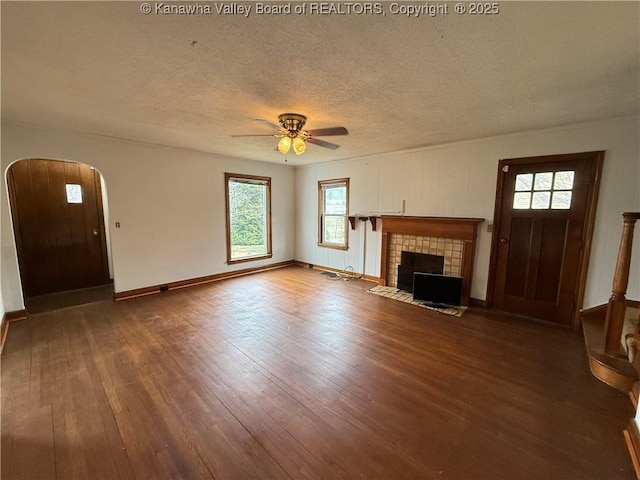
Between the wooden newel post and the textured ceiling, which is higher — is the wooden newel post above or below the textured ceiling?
below

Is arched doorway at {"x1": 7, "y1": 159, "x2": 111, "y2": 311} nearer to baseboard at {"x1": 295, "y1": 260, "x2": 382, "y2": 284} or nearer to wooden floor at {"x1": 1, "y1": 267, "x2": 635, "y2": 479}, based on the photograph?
wooden floor at {"x1": 1, "y1": 267, "x2": 635, "y2": 479}

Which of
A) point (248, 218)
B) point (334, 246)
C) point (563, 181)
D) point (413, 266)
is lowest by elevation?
point (413, 266)

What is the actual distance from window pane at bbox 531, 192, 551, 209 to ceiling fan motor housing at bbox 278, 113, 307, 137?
3122mm

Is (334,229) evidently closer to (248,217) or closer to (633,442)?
(248,217)

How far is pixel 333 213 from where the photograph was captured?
5996mm

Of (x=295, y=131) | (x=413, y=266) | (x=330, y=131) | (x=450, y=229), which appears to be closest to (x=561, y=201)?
(x=450, y=229)

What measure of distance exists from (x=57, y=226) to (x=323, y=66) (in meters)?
5.12

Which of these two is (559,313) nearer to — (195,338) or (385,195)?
(385,195)

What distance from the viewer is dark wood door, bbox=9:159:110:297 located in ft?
13.6

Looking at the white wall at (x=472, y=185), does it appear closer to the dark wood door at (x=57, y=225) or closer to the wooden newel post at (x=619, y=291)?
the wooden newel post at (x=619, y=291)

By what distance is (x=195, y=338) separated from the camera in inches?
117

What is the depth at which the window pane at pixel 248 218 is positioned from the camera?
5.62m

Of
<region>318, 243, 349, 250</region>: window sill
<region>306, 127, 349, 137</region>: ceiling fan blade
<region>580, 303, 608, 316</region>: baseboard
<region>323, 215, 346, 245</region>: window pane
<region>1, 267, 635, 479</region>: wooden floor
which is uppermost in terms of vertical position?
<region>306, 127, 349, 137</region>: ceiling fan blade

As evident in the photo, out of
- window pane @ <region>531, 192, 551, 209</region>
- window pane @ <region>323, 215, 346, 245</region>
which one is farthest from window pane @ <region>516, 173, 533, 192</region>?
window pane @ <region>323, 215, 346, 245</region>
